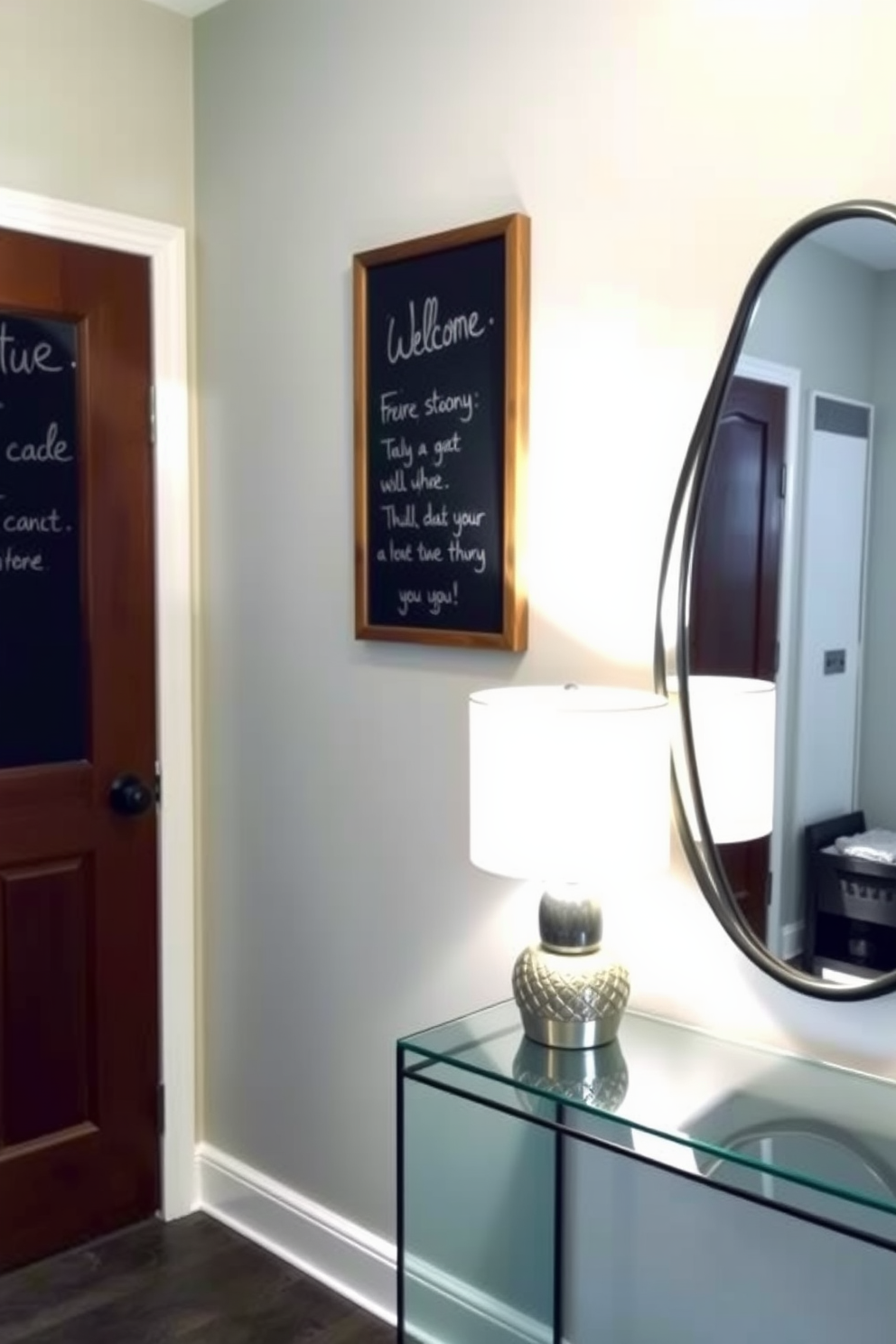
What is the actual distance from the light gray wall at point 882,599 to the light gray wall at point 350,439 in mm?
229

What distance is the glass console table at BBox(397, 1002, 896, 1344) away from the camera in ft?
5.07

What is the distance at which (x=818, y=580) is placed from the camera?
5.53ft

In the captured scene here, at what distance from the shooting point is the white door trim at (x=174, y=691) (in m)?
2.72

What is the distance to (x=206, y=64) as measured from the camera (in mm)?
2699

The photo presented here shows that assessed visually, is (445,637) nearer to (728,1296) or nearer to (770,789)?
(770,789)

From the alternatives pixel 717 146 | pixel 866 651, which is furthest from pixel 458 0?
pixel 866 651

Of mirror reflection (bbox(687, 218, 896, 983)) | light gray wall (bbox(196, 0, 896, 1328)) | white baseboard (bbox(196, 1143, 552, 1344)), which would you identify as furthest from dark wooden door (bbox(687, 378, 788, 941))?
white baseboard (bbox(196, 1143, 552, 1344))

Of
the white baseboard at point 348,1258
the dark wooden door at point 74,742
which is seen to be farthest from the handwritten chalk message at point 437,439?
the white baseboard at point 348,1258

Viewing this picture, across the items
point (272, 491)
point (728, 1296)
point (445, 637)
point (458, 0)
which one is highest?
point (458, 0)

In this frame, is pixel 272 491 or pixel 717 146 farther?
pixel 272 491

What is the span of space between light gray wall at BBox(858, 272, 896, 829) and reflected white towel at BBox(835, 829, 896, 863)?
0.05ft

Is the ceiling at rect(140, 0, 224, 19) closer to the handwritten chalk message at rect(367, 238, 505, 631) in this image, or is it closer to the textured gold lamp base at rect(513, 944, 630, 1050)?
the handwritten chalk message at rect(367, 238, 505, 631)

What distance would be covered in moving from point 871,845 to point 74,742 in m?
1.67

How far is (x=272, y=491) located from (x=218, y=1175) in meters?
1.53
